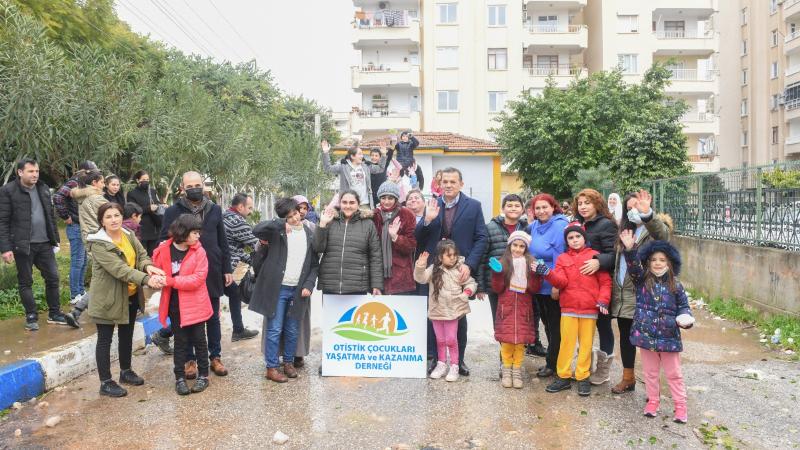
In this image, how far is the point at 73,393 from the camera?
5.22m

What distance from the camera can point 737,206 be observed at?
8.51 meters

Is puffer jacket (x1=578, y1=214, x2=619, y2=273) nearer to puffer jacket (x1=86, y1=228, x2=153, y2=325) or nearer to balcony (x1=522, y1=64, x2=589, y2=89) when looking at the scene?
puffer jacket (x1=86, y1=228, x2=153, y2=325)

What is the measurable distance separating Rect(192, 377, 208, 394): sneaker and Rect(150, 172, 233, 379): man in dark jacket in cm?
26

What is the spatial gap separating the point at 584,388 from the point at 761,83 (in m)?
45.1

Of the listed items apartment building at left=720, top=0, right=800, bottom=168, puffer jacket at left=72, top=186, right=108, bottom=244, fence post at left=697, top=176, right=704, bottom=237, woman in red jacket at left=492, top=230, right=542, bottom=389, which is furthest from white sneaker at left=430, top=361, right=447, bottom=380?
apartment building at left=720, top=0, right=800, bottom=168

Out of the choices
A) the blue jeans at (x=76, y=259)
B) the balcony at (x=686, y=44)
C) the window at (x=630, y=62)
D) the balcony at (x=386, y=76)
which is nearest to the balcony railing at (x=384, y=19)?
the balcony at (x=386, y=76)

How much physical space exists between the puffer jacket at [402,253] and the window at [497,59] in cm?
3337

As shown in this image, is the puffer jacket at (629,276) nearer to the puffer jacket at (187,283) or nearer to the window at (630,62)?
the puffer jacket at (187,283)

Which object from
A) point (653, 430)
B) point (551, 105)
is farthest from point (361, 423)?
point (551, 105)

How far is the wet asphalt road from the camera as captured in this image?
4.18m

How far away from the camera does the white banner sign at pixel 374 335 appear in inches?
225

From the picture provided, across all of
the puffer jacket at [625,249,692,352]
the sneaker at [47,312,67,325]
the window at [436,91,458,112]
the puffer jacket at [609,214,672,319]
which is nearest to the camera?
the puffer jacket at [625,249,692,352]

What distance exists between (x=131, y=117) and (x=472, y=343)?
7733 millimetres

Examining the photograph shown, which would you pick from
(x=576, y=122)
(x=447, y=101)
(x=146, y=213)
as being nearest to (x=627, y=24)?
(x=447, y=101)
